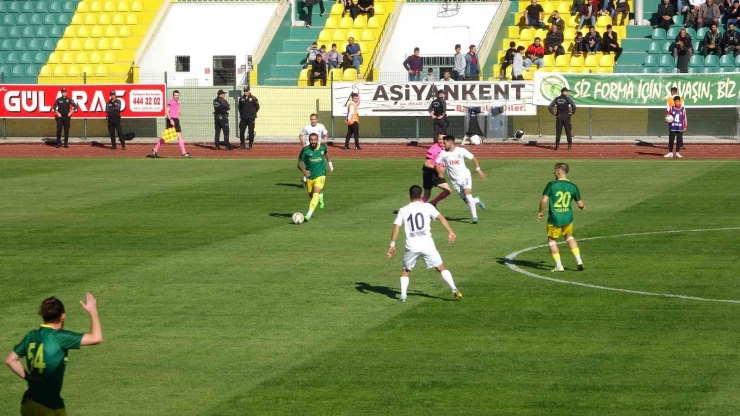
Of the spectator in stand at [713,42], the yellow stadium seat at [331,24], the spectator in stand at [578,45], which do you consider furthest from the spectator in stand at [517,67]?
the yellow stadium seat at [331,24]

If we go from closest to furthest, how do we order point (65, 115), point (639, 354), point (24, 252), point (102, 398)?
point (102, 398) < point (639, 354) < point (24, 252) < point (65, 115)

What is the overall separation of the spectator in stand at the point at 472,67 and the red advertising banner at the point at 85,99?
12.1 metres

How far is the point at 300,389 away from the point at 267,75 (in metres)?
39.1

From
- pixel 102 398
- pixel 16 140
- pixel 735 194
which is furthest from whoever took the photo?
pixel 16 140

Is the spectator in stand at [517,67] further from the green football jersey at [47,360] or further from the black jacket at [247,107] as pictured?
the green football jersey at [47,360]

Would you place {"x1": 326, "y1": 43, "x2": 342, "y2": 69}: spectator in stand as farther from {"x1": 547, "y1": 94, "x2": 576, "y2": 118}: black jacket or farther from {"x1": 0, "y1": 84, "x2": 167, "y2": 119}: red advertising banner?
{"x1": 547, "y1": 94, "x2": 576, "y2": 118}: black jacket

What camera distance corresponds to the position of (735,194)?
31.0 m

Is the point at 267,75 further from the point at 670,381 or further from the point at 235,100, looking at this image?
the point at 670,381

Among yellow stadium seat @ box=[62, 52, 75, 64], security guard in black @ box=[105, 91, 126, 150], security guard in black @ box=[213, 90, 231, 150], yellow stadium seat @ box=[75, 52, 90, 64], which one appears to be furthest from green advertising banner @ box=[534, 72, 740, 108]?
yellow stadium seat @ box=[62, 52, 75, 64]

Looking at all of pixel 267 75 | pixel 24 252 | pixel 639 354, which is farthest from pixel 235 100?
pixel 639 354

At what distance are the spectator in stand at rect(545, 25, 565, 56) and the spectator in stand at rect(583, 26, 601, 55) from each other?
0.93 m

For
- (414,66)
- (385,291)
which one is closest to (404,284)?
(385,291)

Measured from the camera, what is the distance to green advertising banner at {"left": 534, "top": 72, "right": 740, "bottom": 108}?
45.4 metres

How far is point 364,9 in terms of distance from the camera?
5353 centimetres
